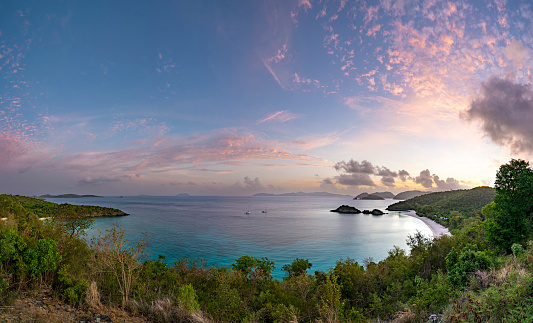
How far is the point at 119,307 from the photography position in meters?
8.41

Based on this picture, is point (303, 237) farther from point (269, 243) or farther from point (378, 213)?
point (378, 213)

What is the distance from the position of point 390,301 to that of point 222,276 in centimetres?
953

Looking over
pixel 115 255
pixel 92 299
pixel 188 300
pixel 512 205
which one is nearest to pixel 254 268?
pixel 188 300

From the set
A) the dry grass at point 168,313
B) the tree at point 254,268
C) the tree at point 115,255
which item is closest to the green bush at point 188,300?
the dry grass at point 168,313

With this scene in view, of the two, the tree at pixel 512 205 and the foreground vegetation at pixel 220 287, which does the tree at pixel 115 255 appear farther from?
the tree at pixel 512 205

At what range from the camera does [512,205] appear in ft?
62.8

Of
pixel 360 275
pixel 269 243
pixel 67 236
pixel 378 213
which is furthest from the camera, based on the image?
pixel 378 213

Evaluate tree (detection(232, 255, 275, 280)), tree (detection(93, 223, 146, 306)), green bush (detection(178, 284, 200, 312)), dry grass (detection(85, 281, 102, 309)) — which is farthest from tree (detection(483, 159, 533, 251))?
dry grass (detection(85, 281, 102, 309))

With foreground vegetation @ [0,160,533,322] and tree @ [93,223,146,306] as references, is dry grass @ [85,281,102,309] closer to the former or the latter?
foreground vegetation @ [0,160,533,322]

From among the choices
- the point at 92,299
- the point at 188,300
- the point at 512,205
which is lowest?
the point at 188,300

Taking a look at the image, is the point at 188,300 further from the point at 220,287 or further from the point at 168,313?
the point at 220,287

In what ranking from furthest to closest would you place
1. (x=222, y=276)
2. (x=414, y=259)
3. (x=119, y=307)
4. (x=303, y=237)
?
(x=303, y=237) < (x=414, y=259) < (x=222, y=276) < (x=119, y=307)

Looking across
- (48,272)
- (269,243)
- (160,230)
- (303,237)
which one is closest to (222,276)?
(48,272)

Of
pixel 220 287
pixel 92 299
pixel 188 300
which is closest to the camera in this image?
pixel 92 299
